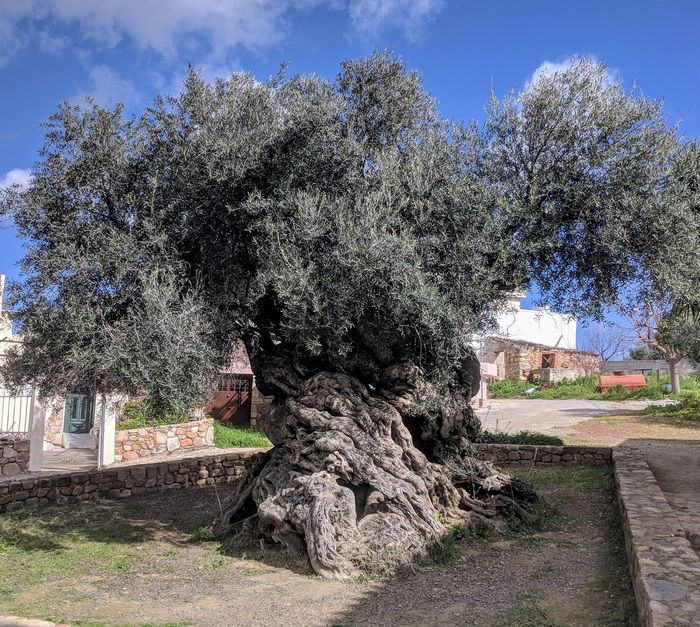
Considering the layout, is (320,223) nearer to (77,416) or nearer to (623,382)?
(77,416)

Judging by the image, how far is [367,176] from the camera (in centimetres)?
902

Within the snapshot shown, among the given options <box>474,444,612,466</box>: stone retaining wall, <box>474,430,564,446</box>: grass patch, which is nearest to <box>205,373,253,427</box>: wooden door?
<box>474,430,564,446</box>: grass patch

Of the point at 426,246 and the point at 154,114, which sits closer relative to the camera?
the point at 426,246

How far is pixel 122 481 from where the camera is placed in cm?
1308

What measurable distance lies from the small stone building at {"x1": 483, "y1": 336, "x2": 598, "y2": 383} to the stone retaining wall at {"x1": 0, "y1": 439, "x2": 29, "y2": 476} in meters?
28.9

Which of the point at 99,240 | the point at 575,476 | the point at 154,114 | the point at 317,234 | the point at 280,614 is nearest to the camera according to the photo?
the point at 280,614

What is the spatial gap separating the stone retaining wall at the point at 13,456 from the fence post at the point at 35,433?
0.45 feet

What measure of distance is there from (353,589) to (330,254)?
3927 mm

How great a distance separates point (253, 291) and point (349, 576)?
13.7ft

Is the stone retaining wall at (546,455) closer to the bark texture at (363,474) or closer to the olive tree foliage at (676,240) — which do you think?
the bark texture at (363,474)

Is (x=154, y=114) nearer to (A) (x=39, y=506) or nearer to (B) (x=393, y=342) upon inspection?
(B) (x=393, y=342)

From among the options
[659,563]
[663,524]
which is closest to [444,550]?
[663,524]

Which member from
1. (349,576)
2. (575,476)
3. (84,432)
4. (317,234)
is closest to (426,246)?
(317,234)

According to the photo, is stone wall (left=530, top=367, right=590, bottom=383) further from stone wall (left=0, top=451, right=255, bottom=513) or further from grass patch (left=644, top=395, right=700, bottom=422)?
stone wall (left=0, top=451, right=255, bottom=513)
